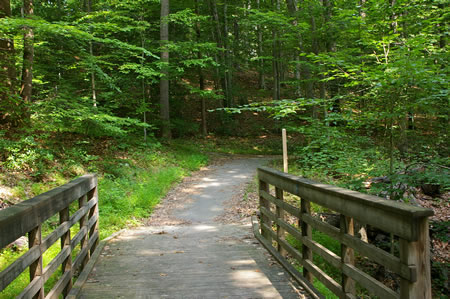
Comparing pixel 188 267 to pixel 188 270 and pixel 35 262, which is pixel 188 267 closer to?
pixel 188 270

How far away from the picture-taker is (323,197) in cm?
342

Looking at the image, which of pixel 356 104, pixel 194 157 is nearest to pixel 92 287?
pixel 356 104

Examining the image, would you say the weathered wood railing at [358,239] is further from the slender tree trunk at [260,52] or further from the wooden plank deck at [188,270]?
the slender tree trunk at [260,52]

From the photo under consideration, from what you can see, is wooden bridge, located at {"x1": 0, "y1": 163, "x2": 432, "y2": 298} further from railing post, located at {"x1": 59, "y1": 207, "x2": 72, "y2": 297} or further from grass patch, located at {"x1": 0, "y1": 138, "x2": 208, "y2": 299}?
grass patch, located at {"x1": 0, "y1": 138, "x2": 208, "y2": 299}

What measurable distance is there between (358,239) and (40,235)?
264cm

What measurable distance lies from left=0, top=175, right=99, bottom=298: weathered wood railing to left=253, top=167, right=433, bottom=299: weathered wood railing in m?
2.51

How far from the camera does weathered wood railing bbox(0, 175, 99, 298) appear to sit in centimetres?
235

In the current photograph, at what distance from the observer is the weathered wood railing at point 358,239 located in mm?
2152

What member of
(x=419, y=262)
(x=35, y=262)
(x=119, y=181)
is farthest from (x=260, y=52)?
(x=419, y=262)

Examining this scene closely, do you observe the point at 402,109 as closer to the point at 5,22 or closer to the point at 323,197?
the point at 323,197

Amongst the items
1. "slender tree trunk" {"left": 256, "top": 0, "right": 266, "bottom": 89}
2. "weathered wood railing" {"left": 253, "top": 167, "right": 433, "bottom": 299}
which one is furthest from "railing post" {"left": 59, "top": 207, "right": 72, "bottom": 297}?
"slender tree trunk" {"left": 256, "top": 0, "right": 266, "bottom": 89}

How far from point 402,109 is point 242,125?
862 inches

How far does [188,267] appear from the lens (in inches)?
184

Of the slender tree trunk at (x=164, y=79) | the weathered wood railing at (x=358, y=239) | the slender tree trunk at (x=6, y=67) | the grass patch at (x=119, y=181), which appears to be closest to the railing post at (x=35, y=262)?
the grass patch at (x=119, y=181)
